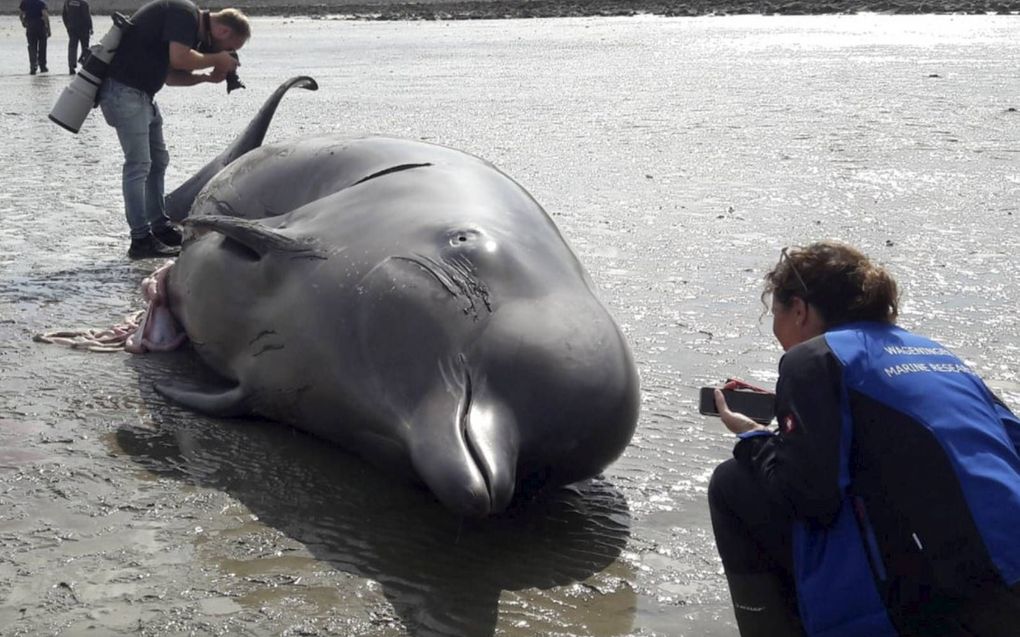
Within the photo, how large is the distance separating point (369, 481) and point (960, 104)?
1458 centimetres

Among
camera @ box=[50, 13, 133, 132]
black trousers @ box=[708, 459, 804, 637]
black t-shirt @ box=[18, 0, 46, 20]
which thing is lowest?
black trousers @ box=[708, 459, 804, 637]

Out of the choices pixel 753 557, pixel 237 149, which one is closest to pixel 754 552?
pixel 753 557

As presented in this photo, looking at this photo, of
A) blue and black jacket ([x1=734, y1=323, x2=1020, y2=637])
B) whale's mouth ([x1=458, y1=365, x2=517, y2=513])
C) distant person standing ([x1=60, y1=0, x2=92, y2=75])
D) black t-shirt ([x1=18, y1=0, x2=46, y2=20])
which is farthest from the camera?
black t-shirt ([x1=18, y1=0, x2=46, y2=20])

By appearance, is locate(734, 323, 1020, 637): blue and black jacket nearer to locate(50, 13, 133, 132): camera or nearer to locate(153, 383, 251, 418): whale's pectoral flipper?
locate(153, 383, 251, 418): whale's pectoral flipper

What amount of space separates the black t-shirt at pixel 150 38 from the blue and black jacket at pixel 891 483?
7.23 metres

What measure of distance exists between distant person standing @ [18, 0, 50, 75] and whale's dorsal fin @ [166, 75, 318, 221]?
20.5m

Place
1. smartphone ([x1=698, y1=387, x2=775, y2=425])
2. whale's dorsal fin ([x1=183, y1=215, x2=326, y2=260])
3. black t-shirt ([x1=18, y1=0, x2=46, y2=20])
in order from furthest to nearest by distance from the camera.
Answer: black t-shirt ([x1=18, y1=0, x2=46, y2=20]), whale's dorsal fin ([x1=183, y1=215, x2=326, y2=260]), smartphone ([x1=698, y1=387, x2=775, y2=425])

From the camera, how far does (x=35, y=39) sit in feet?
94.9

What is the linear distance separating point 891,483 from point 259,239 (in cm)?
351

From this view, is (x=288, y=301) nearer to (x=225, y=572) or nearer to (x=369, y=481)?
(x=369, y=481)

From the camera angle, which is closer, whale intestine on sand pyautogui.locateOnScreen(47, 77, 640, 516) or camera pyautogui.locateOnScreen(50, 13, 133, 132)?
whale intestine on sand pyautogui.locateOnScreen(47, 77, 640, 516)

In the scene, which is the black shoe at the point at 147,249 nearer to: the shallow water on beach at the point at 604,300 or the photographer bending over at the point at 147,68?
the photographer bending over at the point at 147,68

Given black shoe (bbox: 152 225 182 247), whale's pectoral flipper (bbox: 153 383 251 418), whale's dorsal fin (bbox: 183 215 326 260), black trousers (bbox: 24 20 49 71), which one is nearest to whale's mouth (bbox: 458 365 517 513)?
whale's dorsal fin (bbox: 183 215 326 260)

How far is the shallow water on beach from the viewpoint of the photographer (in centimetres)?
452
